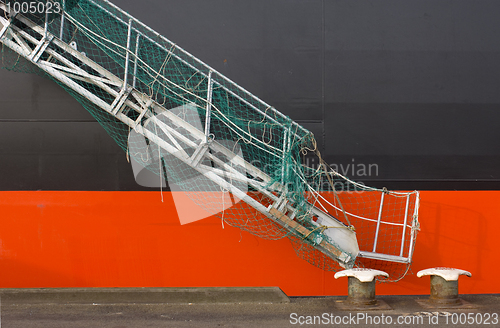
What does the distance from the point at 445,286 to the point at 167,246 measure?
10.8 ft

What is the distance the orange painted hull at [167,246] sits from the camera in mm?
4359

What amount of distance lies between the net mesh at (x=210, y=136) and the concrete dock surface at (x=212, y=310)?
0.62m

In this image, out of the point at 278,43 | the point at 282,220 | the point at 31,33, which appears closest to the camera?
the point at 282,220

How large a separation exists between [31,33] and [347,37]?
13.0ft

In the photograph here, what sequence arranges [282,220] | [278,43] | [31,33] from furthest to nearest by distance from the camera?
[278,43], [31,33], [282,220]

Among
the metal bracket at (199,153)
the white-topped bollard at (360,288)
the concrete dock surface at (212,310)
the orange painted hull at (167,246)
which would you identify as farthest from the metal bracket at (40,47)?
the white-topped bollard at (360,288)

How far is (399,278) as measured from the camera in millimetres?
4355

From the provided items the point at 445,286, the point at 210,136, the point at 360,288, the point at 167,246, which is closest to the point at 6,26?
the point at 210,136

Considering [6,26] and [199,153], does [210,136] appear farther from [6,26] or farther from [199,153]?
[6,26]

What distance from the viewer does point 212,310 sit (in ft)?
12.3

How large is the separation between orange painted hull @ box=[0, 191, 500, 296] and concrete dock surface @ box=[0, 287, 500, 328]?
18 cm

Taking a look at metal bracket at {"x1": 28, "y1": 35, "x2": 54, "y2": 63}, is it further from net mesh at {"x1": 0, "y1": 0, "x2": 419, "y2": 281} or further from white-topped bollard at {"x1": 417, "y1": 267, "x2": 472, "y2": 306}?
white-topped bollard at {"x1": 417, "y1": 267, "x2": 472, "y2": 306}

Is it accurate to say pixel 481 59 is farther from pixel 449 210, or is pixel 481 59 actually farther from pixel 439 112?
pixel 449 210

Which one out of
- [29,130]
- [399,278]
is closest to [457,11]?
[399,278]
